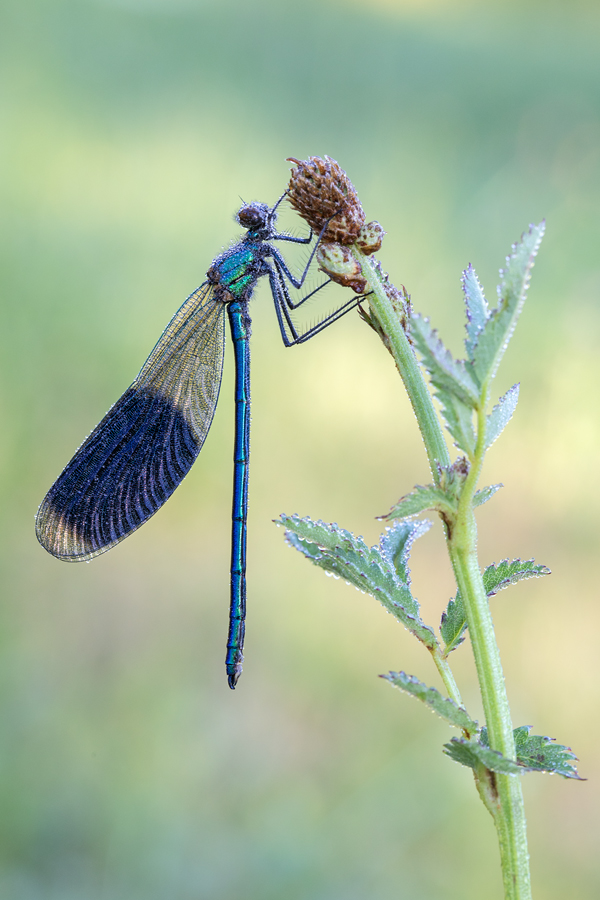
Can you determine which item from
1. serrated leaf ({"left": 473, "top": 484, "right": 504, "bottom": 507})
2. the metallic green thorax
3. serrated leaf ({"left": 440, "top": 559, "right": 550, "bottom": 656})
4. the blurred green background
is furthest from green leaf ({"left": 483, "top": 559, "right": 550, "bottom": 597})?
the blurred green background

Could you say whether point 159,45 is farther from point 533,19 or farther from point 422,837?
point 422,837

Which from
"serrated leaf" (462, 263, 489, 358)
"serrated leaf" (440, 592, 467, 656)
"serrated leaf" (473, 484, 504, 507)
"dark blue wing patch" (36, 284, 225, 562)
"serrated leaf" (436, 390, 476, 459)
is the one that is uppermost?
"dark blue wing patch" (36, 284, 225, 562)

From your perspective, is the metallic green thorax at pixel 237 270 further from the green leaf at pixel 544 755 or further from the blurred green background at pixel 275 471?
the green leaf at pixel 544 755

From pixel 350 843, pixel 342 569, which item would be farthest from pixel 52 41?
pixel 342 569

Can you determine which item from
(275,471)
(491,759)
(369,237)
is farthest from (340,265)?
(275,471)

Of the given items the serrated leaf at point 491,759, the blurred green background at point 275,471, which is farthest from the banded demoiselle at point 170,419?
the serrated leaf at point 491,759

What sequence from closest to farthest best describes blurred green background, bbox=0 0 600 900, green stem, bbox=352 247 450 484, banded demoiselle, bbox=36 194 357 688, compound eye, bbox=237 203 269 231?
green stem, bbox=352 247 450 484
compound eye, bbox=237 203 269 231
banded demoiselle, bbox=36 194 357 688
blurred green background, bbox=0 0 600 900

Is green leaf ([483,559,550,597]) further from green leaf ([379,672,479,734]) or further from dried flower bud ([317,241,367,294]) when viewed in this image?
dried flower bud ([317,241,367,294])

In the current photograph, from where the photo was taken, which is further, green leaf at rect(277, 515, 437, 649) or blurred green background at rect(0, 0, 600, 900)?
blurred green background at rect(0, 0, 600, 900)
